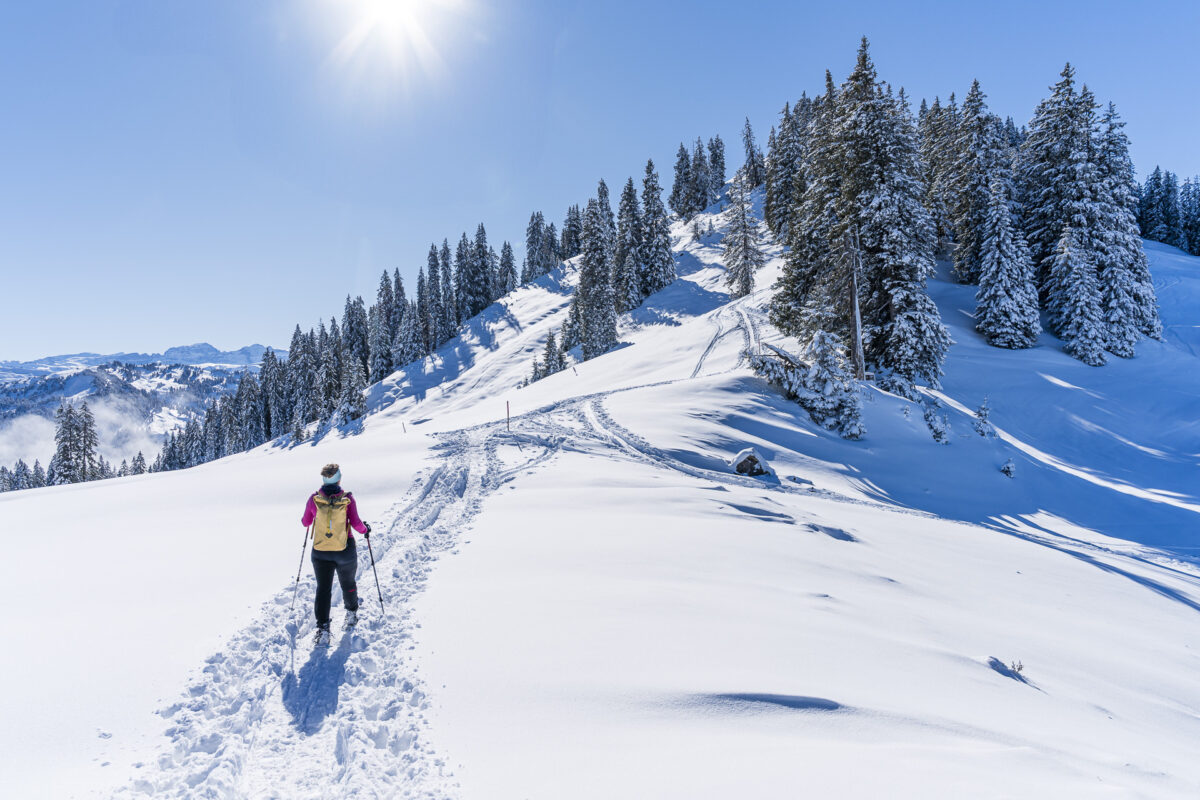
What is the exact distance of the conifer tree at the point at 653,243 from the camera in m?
56.8

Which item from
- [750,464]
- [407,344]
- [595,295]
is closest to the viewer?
[750,464]

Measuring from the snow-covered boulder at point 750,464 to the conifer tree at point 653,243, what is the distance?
44.6 metres

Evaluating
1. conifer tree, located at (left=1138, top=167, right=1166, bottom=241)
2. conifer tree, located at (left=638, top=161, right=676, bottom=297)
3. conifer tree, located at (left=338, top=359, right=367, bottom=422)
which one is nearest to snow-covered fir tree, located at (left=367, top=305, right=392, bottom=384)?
conifer tree, located at (left=338, top=359, right=367, bottom=422)

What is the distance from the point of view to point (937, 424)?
67.6 ft

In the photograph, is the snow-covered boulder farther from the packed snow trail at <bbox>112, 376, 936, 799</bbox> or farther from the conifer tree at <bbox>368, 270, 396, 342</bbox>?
the conifer tree at <bbox>368, 270, 396, 342</bbox>

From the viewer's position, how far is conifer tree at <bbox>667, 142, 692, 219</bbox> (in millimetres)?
93619

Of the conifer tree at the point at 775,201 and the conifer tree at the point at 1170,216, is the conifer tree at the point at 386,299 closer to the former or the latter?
the conifer tree at the point at 775,201

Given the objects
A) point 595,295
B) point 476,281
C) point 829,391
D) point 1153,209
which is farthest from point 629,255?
point 1153,209

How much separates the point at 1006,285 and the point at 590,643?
37460mm

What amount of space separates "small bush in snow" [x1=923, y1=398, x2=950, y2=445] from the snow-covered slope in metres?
4.67

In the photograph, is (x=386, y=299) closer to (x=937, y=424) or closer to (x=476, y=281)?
(x=476, y=281)

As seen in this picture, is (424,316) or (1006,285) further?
(424,316)

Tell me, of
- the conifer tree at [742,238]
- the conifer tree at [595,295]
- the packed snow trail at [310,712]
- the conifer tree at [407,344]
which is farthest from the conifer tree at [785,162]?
the packed snow trail at [310,712]

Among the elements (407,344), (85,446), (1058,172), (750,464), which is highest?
(1058,172)
